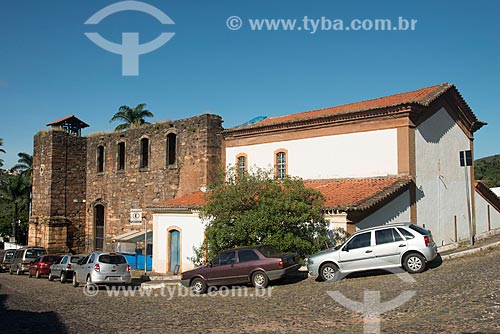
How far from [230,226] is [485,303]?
10163 mm

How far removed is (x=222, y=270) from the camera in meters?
16.3

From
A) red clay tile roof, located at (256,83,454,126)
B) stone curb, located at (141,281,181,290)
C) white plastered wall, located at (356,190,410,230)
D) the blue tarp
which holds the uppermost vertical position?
red clay tile roof, located at (256,83,454,126)

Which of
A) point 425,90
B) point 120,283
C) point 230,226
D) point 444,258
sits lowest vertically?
point 120,283

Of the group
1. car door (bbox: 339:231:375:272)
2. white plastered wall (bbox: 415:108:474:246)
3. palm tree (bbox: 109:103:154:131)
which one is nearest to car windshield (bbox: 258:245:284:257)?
car door (bbox: 339:231:375:272)

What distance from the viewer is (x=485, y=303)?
9977 mm

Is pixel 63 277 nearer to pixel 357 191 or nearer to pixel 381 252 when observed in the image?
pixel 357 191

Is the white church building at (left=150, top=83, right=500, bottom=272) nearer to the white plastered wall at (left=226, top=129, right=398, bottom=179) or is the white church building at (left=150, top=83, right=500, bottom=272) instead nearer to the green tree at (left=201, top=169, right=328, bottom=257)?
the white plastered wall at (left=226, top=129, right=398, bottom=179)

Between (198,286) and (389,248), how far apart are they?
21.6 feet

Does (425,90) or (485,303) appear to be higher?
(425,90)

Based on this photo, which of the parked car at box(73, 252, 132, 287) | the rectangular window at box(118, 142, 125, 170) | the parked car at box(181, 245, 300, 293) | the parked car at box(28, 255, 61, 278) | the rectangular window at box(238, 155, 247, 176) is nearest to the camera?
the parked car at box(181, 245, 300, 293)

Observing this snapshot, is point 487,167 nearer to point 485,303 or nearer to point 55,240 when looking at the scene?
point 55,240

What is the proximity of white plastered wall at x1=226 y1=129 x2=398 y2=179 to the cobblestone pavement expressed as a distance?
6.09 m

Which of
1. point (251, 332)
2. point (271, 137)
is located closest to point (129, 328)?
point (251, 332)

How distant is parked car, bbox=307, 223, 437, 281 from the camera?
14.3 metres
